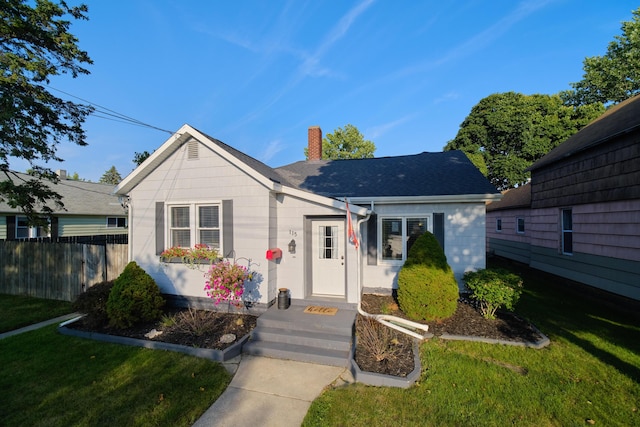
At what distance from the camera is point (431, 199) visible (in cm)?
804

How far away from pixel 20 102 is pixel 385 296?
44.6 ft

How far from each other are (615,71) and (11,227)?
132 ft

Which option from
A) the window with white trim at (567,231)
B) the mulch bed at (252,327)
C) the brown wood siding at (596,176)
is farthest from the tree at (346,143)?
the mulch bed at (252,327)

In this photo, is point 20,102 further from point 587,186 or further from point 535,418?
point 587,186

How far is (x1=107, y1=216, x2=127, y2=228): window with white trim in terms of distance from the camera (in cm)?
1966

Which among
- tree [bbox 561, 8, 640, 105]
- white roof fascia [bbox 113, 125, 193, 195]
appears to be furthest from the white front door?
tree [bbox 561, 8, 640, 105]

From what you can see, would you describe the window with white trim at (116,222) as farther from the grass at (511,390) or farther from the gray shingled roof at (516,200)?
the gray shingled roof at (516,200)

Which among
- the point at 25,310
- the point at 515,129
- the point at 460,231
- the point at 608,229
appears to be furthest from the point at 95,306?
the point at 515,129

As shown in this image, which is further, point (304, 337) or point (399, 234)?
point (399, 234)

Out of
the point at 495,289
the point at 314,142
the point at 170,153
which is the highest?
the point at 314,142

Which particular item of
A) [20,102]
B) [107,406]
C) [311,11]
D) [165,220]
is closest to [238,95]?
[311,11]

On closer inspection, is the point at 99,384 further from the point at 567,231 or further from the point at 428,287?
the point at 567,231

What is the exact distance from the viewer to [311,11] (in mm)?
9617

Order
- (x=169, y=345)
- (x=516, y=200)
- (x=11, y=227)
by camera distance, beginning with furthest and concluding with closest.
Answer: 1. (x=516, y=200)
2. (x=11, y=227)
3. (x=169, y=345)
